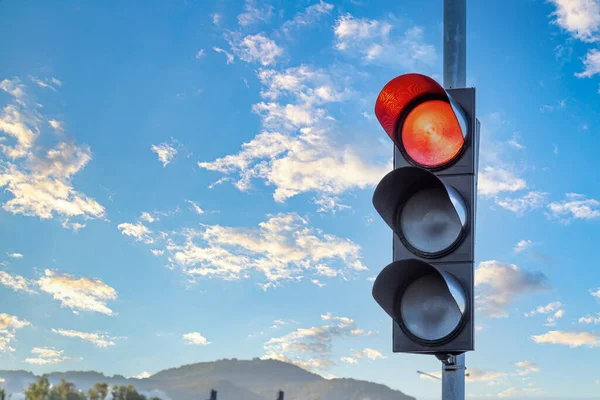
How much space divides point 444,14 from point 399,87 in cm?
51

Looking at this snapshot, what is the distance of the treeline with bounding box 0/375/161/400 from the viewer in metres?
78.4

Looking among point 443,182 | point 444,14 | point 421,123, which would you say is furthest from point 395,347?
point 444,14

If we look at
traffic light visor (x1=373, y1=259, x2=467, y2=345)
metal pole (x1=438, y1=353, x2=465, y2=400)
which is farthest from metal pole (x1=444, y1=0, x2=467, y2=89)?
metal pole (x1=438, y1=353, x2=465, y2=400)

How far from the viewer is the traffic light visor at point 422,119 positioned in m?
3.60

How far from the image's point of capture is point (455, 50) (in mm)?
3777

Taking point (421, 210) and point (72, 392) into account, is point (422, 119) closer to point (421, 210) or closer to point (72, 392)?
point (421, 210)

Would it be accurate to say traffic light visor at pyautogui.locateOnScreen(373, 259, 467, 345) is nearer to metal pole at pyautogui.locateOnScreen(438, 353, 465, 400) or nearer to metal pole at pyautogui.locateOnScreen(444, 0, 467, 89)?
metal pole at pyautogui.locateOnScreen(438, 353, 465, 400)

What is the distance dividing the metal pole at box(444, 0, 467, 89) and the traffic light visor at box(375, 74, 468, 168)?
0.16 m

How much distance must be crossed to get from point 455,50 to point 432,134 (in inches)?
18.9

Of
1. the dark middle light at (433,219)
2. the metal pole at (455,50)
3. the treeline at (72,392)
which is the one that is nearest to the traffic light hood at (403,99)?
the metal pole at (455,50)

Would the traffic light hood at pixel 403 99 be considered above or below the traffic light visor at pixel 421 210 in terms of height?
above

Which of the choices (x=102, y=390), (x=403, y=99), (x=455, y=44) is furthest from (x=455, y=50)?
(x=102, y=390)

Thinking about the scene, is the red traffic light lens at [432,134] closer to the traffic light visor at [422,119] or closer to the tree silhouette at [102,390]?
the traffic light visor at [422,119]

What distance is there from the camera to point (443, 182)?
343 centimetres
